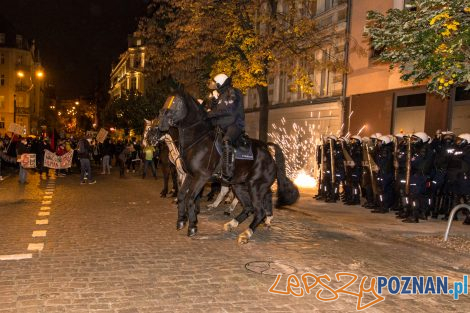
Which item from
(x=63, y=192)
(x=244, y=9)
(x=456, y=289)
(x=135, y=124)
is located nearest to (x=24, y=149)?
(x=63, y=192)

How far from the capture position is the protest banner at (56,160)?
73.8 ft

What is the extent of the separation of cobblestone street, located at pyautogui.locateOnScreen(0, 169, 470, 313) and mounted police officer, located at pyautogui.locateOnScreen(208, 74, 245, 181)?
141cm

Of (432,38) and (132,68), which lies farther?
(132,68)

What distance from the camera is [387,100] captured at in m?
18.0

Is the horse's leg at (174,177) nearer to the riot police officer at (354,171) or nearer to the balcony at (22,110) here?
the riot police officer at (354,171)

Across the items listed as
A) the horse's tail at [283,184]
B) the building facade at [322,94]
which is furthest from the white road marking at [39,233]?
the building facade at [322,94]

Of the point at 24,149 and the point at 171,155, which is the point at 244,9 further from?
the point at 24,149

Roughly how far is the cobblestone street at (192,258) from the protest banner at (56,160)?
10.5 meters

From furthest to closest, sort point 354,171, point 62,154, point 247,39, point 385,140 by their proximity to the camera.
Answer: point 62,154, point 247,39, point 354,171, point 385,140

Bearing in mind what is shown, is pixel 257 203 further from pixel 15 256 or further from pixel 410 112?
pixel 410 112

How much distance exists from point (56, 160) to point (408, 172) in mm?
17651

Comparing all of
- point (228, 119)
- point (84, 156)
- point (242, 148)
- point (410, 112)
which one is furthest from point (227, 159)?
point (84, 156)

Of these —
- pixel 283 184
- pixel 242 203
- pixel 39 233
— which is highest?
pixel 283 184

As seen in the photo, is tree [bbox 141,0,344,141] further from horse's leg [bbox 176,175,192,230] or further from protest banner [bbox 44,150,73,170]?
horse's leg [bbox 176,175,192,230]
